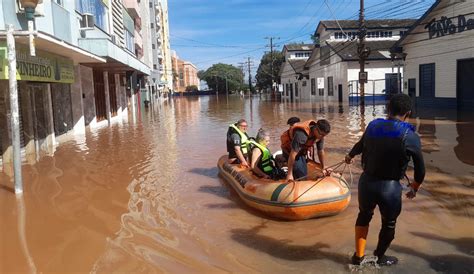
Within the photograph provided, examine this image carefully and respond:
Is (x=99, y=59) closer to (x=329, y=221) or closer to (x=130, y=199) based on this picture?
(x=130, y=199)

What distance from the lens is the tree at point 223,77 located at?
12031 cm

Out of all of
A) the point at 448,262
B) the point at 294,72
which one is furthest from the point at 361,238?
the point at 294,72

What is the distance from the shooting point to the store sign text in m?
22.3

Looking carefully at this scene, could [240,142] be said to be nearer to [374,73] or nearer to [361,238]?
[361,238]

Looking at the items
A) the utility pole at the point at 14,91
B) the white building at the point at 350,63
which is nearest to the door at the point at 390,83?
the white building at the point at 350,63

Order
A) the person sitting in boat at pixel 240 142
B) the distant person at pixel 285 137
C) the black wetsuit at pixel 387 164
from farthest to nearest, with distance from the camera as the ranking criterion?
the person sitting in boat at pixel 240 142, the distant person at pixel 285 137, the black wetsuit at pixel 387 164

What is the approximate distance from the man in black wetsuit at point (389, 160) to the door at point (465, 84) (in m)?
20.6

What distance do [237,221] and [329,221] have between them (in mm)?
1349

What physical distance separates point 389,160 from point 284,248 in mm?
1876

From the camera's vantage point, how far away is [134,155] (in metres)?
13.3

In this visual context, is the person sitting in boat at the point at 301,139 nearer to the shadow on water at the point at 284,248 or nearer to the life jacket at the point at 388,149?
the shadow on water at the point at 284,248

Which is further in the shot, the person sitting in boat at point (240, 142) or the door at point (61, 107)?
the door at point (61, 107)

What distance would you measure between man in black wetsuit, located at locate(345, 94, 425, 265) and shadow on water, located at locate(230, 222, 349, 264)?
2.73 feet

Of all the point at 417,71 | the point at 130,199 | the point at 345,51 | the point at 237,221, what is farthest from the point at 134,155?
the point at 345,51
